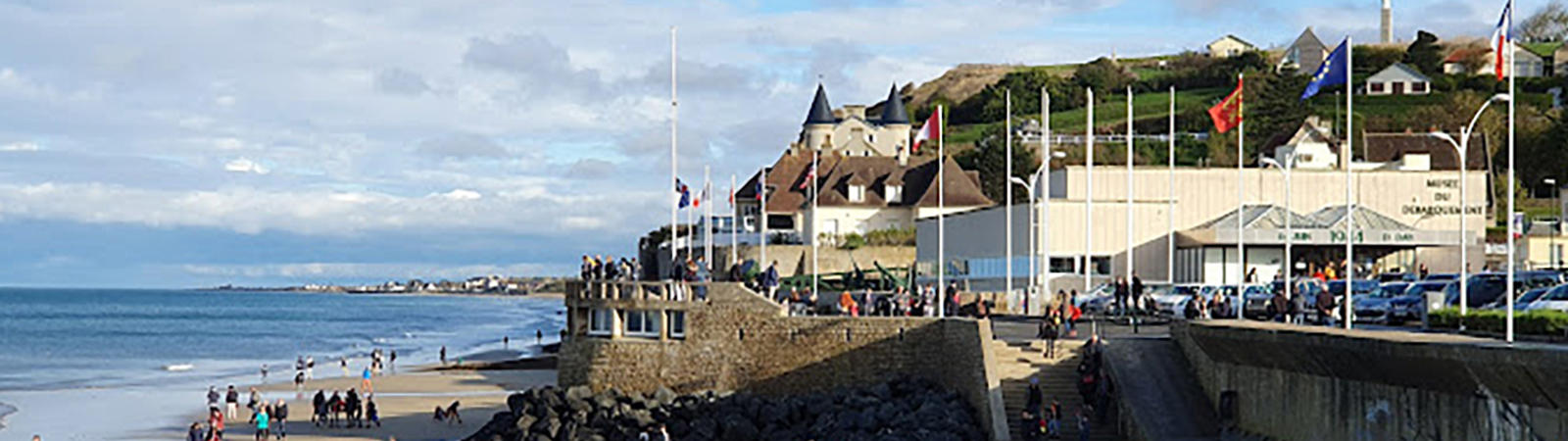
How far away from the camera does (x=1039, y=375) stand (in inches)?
1405

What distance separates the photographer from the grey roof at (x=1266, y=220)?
58.6 metres

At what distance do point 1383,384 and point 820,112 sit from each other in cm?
10138

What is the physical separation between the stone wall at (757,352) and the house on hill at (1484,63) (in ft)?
331

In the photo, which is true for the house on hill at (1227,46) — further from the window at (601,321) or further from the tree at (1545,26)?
the window at (601,321)

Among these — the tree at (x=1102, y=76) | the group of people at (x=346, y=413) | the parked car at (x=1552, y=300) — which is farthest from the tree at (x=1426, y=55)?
the parked car at (x=1552, y=300)

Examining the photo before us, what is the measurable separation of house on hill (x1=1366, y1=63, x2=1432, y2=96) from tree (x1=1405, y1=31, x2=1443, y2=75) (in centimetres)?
647

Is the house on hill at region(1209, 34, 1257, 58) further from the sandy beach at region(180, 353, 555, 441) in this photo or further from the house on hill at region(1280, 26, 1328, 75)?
the sandy beach at region(180, 353, 555, 441)

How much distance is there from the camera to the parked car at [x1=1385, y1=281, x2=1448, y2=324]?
125ft

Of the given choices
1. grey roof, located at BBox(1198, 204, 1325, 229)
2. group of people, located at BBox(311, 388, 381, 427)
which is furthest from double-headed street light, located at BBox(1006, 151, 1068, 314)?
group of people, located at BBox(311, 388, 381, 427)

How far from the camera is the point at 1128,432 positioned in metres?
31.6

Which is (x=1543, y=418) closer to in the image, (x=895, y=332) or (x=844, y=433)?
(x=844, y=433)

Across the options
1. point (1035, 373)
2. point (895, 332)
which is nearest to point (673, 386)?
point (895, 332)

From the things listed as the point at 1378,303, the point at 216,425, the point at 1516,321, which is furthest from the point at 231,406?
the point at 1516,321

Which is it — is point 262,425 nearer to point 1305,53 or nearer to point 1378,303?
point 1378,303
